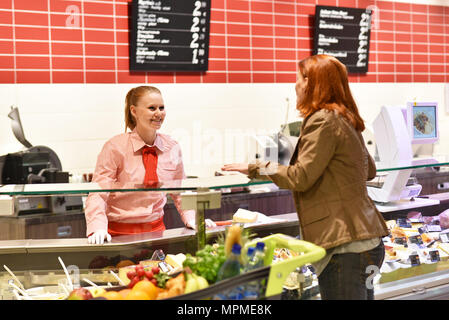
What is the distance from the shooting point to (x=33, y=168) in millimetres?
4438

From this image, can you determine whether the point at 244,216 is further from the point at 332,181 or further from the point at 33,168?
the point at 33,168

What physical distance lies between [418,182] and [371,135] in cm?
322

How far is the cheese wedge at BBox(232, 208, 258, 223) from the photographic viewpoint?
8.27 ft

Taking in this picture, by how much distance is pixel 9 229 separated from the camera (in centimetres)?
266

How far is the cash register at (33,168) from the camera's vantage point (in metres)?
4.06

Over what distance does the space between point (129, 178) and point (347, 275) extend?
1.18 metres

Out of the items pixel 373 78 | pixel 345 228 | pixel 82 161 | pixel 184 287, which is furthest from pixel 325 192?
pixel 373 78

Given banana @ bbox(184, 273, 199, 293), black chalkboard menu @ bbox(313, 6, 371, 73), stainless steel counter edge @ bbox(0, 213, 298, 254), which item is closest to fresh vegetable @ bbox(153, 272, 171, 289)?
banana @ bbox(184, 273, 199, 293)

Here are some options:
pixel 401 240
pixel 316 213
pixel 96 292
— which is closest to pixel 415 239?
pixel 401 240

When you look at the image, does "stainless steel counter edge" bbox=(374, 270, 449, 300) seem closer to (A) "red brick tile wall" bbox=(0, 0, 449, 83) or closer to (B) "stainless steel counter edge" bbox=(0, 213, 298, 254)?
(B) "stainless steel counter edge" bbox=(0, 213, 298, 254)

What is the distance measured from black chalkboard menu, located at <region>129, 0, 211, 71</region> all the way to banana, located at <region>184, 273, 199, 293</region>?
3.79m

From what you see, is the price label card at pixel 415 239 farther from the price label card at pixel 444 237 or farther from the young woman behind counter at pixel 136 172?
the young woman behind counter at pixel 136 172

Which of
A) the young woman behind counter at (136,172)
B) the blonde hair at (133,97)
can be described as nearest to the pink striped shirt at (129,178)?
the young woman behind counter at (136,172)

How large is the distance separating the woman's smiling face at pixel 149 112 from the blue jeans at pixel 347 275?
3.95 feet
